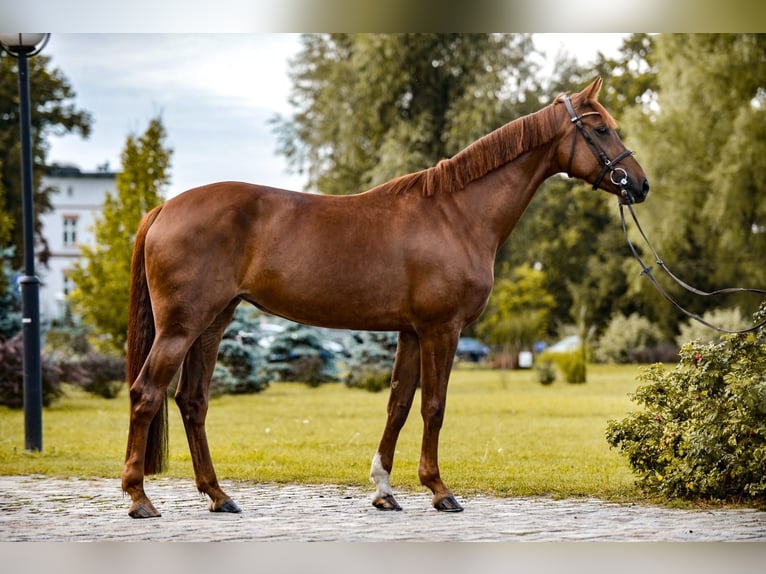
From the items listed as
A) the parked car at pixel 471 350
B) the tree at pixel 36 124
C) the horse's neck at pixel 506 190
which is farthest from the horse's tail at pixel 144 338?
the parked car at pixel 471 350

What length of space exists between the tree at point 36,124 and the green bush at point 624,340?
15.0 metres

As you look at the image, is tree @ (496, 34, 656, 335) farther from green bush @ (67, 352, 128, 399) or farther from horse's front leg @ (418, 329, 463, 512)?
horse's front leg @ (418, 329, 463, 512)

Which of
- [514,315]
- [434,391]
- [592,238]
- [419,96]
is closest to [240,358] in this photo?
[419,96]

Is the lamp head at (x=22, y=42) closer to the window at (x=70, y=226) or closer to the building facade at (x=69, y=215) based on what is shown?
the building facade at (x=69, y=215)

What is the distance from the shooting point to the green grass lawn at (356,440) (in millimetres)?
7199

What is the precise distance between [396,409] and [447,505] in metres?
0.65

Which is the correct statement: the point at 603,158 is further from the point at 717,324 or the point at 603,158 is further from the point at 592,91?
the point at 717,324

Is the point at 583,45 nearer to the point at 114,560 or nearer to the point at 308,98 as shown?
the point at 308,98

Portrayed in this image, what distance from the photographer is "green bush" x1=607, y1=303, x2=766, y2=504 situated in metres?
5.70

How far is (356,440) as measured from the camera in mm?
9906

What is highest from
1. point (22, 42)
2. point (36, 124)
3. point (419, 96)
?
point (36, 124)

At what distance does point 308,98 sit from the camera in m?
25.2

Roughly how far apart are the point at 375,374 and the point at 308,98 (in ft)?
36.5

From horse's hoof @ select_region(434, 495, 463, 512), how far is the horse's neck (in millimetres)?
1582
